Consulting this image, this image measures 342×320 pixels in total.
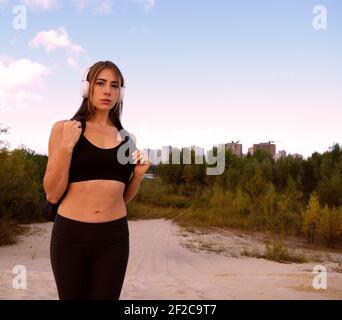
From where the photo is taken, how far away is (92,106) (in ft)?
6.53

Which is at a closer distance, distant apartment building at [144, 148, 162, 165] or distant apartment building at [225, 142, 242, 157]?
distant apartment building at [144, 148, 162, 165]

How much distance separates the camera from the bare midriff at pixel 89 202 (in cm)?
183

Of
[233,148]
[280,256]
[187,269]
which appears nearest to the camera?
[187,269]

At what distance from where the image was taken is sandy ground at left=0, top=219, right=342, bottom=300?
5.55 metres

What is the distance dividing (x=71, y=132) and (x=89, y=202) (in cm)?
32

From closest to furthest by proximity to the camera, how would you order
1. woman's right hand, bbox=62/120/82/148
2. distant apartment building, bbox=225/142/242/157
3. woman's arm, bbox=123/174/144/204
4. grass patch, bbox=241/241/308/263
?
woman's right hand, bbox=62/120/82/148 → woman's arm, bbox=123/174/144/204 → grass patch, bbox=241/241/308/263 → distant apartment building, bbox=225/142/242/157

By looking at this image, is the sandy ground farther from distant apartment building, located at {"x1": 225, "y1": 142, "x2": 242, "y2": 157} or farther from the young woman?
distant apartment building, located at {"x1": 225, "y1": 142, "x2": 242, "y2": 157}

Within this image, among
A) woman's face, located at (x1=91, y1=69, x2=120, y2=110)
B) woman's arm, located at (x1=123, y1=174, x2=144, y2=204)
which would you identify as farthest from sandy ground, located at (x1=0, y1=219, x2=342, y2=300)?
woman's face, located at (x1=91, y1=69, x2=120, y2=110)

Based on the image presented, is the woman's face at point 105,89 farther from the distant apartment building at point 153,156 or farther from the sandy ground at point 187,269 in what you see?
the sandy ground at point 187,269

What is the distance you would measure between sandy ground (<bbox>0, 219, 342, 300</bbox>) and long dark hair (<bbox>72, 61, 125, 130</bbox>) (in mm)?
3532

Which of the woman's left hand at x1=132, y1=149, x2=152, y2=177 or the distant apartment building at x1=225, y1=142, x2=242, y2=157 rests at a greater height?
the distant apartment building at x1=225, y1=142, x2=242, y2=157

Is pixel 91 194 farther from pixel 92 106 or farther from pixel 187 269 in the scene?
pixel 187 269

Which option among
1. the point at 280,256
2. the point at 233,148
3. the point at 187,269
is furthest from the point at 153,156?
the point at 233,148
